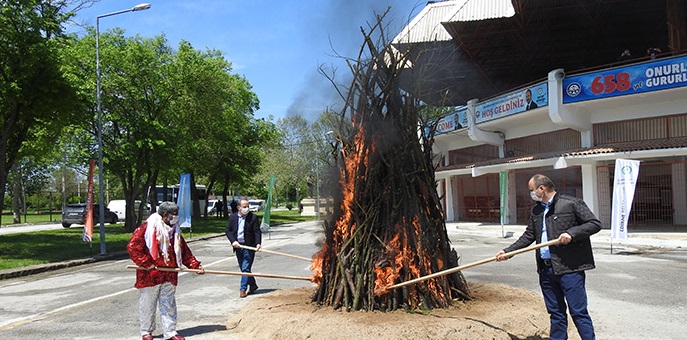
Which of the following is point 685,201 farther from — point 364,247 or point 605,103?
point 364,247

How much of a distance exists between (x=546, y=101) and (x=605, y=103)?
90.1 inches

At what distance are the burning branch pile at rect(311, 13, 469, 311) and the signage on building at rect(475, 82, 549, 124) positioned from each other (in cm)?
1826

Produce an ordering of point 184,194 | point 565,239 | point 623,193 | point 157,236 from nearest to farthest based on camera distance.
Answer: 1. point 565,239
2. point 157,236
3. point 623,193
4. point 184,194

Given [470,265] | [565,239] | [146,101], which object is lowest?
[470,265]

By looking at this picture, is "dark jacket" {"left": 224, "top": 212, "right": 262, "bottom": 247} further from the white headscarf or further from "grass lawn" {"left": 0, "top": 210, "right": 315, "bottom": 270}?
"grass lawn" {"left": 0, "top": 210, "right": 315, "bottom": 270}

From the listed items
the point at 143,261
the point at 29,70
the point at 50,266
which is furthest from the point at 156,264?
the point at 29,70

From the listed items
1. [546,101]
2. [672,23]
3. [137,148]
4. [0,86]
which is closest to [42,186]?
[137,148]

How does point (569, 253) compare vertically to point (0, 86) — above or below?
below

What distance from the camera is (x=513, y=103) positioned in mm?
25000

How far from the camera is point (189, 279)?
11352mm

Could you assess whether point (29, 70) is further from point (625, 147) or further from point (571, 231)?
point (625, 147)

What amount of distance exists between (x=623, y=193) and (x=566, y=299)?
37.6 ft

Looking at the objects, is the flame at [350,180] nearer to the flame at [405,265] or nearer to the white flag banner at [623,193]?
the flame at [405,265]

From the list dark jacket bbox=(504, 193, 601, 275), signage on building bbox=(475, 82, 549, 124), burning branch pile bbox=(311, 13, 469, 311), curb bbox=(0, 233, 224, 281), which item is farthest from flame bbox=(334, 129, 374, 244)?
signage on building bbox=(475, 82, 549, 124)
